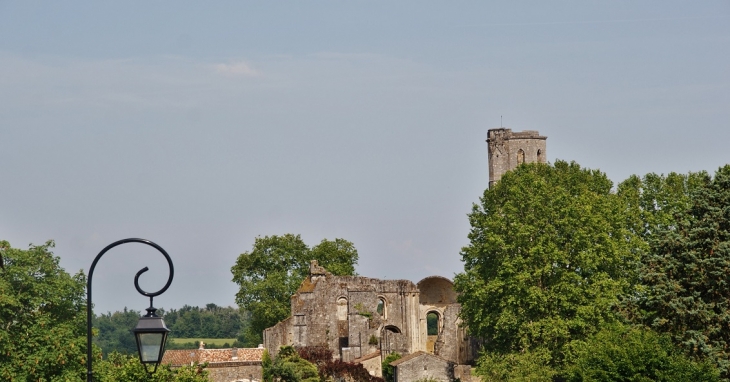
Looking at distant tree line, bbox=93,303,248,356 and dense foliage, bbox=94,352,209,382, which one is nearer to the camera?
dense foliage, bbox=94,352,209,382

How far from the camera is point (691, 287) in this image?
1578 inches

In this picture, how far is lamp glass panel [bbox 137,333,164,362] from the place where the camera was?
1764 centimetres

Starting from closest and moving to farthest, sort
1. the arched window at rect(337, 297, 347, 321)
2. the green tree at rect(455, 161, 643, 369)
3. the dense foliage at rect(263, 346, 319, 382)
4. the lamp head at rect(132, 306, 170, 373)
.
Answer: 1. the lamp head at rect(132, 306, 170, 373)
2. the green tree at rect(455, 161, 643, 369)
3. the dense foliage at rect(263, 346, 319, 382)
4. the arched window at rect(337, 297, 347, 321)

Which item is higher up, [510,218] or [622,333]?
[510,218]

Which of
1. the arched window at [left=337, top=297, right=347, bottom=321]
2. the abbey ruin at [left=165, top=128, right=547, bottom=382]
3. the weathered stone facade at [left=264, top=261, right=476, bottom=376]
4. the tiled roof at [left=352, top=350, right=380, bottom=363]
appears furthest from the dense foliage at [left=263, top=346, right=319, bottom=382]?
the arched window at [left=337, top=297, right=347, bottom=321]

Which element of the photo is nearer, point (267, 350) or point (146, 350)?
point (146, 350)

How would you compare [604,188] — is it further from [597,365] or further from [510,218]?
[597,365]

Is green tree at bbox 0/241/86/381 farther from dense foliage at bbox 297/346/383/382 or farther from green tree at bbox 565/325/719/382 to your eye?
green tree at bbox 565/325/719/382

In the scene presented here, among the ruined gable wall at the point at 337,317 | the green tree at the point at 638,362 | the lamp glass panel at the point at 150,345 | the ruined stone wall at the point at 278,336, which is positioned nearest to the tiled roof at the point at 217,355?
the ruined stone wall at the point at 278,336

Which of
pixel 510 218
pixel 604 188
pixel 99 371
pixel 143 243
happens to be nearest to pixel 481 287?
pixel 510 218

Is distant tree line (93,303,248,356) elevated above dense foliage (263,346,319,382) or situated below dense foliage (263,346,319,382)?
above

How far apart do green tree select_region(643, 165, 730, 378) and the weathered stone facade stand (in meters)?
23.1

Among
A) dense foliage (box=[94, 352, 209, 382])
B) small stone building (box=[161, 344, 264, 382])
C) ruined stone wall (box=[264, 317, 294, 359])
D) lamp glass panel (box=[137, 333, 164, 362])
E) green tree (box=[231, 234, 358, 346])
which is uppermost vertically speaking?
green tree (box=[231, 234, 358, 346])

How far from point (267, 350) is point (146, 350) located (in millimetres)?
45417
